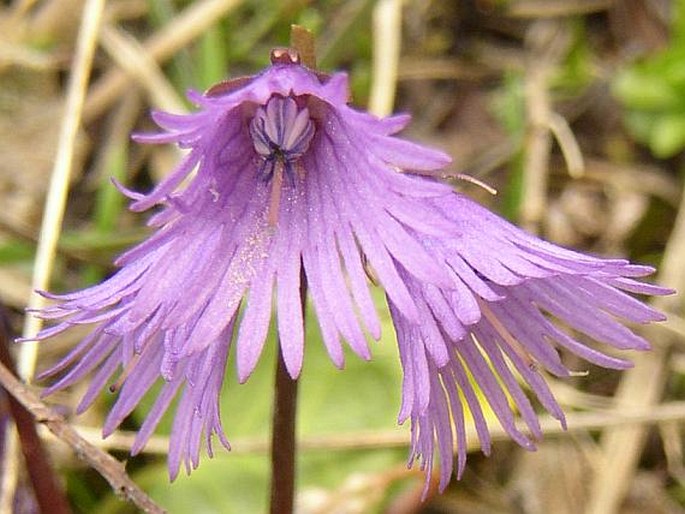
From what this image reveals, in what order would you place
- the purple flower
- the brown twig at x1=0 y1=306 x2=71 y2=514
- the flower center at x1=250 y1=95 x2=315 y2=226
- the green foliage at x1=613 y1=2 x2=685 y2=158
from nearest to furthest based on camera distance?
the purple flower, the flower center at x1=250 y1=95 x2=315 y2=226, the brown twig at x1=0 y1=306 x2=71 y2=514, the green foliage at x1=613 y1=2 x2=685 y2=158

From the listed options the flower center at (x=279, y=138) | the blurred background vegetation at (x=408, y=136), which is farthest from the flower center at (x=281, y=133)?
the blurred background vegetation at (x=408, y=136)

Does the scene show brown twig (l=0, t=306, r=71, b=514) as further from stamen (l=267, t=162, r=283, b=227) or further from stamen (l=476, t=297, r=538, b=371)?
stamen (l=476, t=297, r=538, b=371)

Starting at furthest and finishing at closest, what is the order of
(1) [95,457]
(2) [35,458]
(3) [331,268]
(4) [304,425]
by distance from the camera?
(4) [304,425]
(2) [35,458]
(1) [95,457]
(3) [331,268]

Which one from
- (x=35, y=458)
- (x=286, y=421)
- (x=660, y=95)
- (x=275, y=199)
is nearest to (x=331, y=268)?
(x=275, y=199)

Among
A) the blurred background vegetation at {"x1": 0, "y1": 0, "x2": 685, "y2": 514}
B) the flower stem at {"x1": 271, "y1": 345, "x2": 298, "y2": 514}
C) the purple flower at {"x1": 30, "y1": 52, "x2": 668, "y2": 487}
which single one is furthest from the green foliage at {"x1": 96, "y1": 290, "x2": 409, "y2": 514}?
the purple flower at {"x1": 30, "y1": 52, "x2": 668, "y2": 487}

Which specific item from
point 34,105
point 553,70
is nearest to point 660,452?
point 553,70

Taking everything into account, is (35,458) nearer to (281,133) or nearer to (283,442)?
(283,442)

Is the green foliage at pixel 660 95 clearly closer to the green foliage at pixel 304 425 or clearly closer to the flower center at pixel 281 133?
the green foliage at pixel 304 425

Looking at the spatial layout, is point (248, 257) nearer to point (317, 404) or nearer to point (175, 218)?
point (175, 218)
